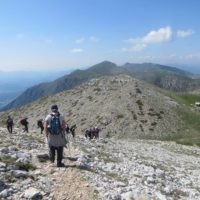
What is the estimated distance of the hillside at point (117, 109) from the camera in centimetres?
8838

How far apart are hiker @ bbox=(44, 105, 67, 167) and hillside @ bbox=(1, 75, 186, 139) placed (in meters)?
65.9

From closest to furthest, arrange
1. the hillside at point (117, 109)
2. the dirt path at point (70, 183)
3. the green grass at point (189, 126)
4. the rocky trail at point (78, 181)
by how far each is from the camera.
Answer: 1. the dirt path at point (70, 183)
2. the rocky trail at point (78, 181)
3. the green grass at point (189, 126)
4. the hillside at point (117, 109)

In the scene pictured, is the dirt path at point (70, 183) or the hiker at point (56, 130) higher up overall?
the hiker at point (56, 130)

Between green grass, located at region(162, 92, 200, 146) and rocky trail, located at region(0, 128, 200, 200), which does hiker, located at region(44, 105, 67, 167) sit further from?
green grass, located at region(162, 92, 200, 146)

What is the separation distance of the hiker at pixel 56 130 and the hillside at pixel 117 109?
65873 mm

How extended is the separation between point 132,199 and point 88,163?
537 centimetres

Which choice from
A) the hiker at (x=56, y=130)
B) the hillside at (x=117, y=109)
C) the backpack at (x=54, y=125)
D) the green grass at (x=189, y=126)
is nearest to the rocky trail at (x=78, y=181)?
the hiker at (x=56, y=130)

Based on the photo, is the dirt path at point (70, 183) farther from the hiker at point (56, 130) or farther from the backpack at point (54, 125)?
the backpack at point (54, 125)

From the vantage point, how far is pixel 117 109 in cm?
9656

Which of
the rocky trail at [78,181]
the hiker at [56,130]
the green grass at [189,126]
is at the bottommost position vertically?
the green grass at [189,126]

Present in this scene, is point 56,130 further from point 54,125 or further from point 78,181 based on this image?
point 78,181

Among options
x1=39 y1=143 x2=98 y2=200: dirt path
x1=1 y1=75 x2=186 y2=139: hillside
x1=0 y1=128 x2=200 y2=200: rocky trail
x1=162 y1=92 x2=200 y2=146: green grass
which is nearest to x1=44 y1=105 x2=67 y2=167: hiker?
x1=39 y1=143 x2=98 y2=200: dirt path

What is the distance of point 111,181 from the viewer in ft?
57.7

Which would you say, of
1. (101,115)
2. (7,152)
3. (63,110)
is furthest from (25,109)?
(7,152)
